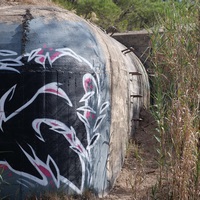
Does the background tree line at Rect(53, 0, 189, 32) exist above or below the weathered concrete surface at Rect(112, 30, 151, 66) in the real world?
above

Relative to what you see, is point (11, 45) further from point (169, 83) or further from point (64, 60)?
point (169, 83)

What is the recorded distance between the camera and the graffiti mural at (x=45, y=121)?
5.68 meters

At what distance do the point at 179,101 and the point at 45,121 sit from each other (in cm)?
167

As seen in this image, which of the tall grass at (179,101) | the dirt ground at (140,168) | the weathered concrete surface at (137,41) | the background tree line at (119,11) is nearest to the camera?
the tall grass at (179,101)

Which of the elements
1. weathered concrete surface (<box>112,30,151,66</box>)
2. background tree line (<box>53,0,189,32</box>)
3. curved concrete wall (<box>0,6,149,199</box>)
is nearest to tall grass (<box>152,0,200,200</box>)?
curved concrete wall (<box>0,6,149,199</box>)

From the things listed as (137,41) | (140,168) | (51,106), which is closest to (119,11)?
(137,41)

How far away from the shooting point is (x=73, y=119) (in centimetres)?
587

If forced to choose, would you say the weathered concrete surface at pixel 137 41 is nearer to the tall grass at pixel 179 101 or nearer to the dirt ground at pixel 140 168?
the dirt ground at pixel 140 168

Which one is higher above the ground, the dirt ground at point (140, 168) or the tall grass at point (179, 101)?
the tall grass at point (179, 101)

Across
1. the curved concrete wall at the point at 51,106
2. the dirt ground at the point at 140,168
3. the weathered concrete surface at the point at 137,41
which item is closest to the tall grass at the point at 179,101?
the dirt ground at the point at 140,168

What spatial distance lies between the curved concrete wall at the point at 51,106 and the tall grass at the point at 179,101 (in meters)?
0.95

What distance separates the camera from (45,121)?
5730mm

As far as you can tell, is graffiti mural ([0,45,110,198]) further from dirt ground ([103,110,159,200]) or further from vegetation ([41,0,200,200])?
vegetation ([41,0,200,200])

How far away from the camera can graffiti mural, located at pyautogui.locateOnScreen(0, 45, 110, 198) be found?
568cm
